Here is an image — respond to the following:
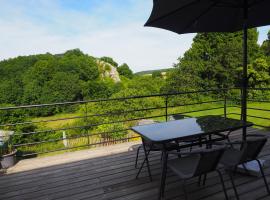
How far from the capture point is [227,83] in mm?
22000

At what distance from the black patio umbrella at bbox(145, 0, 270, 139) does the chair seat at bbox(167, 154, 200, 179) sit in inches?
37.0

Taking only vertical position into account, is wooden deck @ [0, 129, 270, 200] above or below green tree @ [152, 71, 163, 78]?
below

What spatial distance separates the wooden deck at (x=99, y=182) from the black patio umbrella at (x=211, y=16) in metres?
0.78

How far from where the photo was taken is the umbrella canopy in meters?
2.71

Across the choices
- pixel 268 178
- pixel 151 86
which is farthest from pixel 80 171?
pixel 151 86

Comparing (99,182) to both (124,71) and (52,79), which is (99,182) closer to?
(52,79)

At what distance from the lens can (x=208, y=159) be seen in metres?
2.09

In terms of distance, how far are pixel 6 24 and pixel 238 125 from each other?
28.9 metres

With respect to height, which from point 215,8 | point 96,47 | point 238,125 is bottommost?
point 238,125

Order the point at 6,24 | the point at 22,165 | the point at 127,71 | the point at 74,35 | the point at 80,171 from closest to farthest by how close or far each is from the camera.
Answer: the point at 80,171 → the point at 22,165 → the point at 6,24 → the point at 74,35 → the point at 127,71

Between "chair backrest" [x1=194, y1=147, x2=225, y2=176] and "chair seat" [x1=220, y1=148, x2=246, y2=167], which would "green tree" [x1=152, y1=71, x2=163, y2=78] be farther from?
"chair backrest" [x1=194, y1=147, x2=225, y2=176]

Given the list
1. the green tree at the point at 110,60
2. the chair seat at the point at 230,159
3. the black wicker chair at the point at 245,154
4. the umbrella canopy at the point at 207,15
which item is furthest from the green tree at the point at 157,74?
the black wicker chair at the point at 245,154

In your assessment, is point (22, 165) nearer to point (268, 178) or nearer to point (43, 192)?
point (43, 192)

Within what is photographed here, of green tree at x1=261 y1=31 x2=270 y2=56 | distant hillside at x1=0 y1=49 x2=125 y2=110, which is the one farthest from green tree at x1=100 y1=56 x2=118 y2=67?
green tree at x1=261 y1=31 x2=270 y2=56
